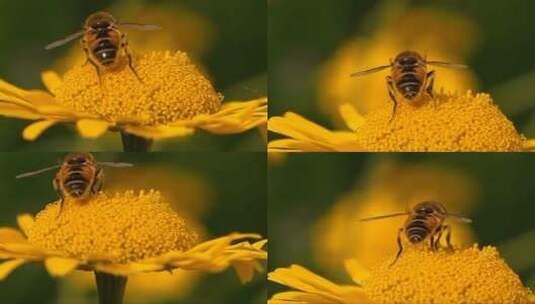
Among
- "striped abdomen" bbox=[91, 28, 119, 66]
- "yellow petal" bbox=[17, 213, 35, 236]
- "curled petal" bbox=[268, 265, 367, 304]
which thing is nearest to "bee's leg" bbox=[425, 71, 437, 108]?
"curled petal" bbox=[268, 265, 367, 304]

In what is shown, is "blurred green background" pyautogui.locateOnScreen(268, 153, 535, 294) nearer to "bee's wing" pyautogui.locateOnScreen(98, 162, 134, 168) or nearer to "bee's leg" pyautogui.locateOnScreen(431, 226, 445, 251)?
"bee's leg" pyautogui.locateOnScreen(431, 226, 445, 251)

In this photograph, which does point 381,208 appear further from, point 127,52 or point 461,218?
point 127,52

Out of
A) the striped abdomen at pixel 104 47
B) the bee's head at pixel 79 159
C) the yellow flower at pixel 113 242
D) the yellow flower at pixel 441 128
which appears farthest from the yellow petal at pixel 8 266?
the yellow flower at pixel 441 128

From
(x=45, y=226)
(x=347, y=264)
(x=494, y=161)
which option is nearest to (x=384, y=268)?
(x=347, y=264)

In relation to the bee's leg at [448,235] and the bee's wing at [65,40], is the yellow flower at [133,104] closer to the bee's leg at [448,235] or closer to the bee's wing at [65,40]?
the bee's wing at [65,40]

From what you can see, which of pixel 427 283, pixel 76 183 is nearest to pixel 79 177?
pixel 76 183

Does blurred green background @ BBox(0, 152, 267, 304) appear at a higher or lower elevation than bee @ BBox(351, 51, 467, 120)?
lower

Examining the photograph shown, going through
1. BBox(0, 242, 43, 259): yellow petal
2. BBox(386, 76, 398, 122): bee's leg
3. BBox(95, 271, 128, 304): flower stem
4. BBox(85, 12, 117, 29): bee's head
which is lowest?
BBox(95, 271, 128, 304): flower stem
